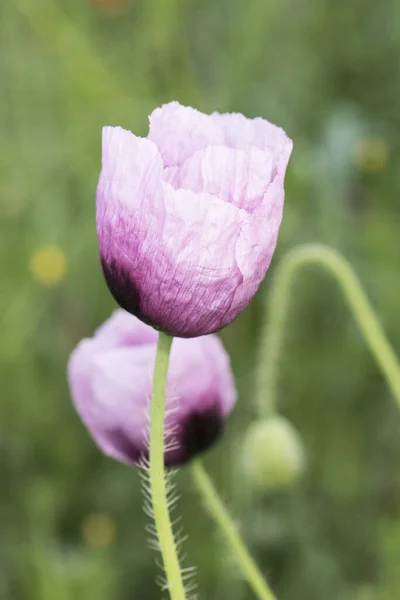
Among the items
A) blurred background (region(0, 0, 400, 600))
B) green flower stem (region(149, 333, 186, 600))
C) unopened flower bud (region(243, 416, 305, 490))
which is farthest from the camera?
blurred background (region(0, 0, 400, 600))

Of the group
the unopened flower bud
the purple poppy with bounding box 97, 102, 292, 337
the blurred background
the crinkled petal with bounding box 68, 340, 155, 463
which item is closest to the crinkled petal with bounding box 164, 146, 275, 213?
the purple poppy with bounding box 97, 102, 292, 337

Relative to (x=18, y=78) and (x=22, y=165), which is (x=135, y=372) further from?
(x=18, y=78)

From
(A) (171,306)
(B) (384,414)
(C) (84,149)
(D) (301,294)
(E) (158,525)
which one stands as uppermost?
(C) (84,149)

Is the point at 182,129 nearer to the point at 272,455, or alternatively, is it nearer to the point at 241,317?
the point at 272,455

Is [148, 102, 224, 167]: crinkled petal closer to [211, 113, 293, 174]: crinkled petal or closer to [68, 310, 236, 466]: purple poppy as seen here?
[211, 113, 293, 174]: crinkled petal

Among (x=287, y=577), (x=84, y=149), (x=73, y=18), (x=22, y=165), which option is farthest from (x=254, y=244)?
(x=73, y=18)

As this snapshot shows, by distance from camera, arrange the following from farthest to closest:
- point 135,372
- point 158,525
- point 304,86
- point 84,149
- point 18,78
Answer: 1. point 18,78
2. point 304,86
3. point 84,149
4. point 135,372
5. point 158,525

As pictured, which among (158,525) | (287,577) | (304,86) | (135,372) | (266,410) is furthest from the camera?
(304,86)

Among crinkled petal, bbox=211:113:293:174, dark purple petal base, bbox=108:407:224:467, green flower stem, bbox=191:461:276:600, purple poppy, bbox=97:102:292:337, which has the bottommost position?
green flower stem, bbox=191:461:276:600
